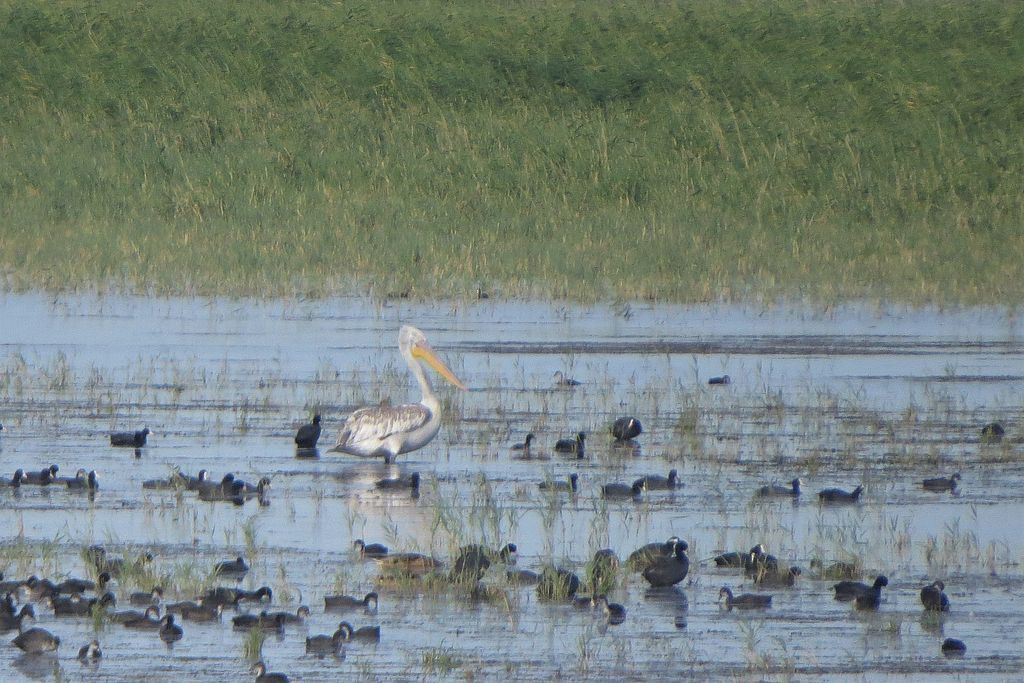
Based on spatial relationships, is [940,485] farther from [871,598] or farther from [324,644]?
[324,644]

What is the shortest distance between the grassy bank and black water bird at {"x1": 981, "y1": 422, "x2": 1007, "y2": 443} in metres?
7.47

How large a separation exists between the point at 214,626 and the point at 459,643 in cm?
96

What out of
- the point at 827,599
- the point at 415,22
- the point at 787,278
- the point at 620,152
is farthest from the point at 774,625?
the point at 415,22

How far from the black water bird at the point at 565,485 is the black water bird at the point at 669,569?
2.08 m

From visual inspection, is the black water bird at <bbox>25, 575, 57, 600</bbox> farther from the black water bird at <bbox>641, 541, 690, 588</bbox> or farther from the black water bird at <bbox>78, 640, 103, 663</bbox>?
the black water bird at <bbox>641, 541, 690, 588</bbox>

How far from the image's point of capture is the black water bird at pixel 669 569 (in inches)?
351

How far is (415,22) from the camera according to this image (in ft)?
116

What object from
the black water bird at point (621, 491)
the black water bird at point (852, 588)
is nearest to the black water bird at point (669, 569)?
the black water bird at point (852, 588)

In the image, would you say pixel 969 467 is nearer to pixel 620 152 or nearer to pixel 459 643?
pixel 459 643

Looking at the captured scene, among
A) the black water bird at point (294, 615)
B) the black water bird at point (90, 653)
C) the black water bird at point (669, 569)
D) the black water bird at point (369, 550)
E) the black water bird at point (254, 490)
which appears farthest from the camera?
the black water bird at point (254, 490)

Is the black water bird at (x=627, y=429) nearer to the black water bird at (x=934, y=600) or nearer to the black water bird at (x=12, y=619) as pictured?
the black water bird at (x=934, y=600)

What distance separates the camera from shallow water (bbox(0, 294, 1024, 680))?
8.09 metres

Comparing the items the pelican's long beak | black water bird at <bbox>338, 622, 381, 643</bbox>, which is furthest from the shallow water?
the pelican's long beak

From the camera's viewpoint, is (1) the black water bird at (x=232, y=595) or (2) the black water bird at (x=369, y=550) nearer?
(1) the black water bird at (x=232, y=595)
